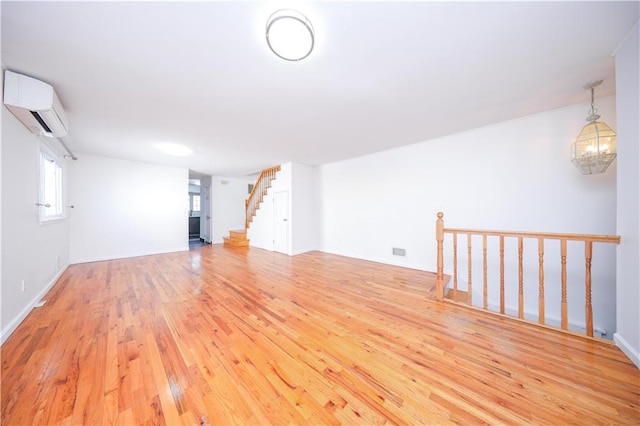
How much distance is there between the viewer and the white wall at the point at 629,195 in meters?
1.55

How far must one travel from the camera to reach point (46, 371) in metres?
1.52

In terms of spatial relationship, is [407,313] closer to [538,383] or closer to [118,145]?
[538,383]

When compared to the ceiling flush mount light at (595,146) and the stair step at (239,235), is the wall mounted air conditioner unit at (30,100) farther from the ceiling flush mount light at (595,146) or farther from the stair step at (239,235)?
the ceiling flush mount light at (595,146)

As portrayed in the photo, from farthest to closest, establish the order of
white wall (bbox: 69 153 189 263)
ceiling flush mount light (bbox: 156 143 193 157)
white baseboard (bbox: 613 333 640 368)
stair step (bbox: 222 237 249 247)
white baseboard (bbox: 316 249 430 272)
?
stair step (bbox: 222 237 249 247) → white wall (bbox: 69 153 189 263) → white baseboard (bbox: 316 249 430 272) → ceiling flush mount light (bbox: 156 143 193 157) → white baseboard (bbox: 613 333 640 368)

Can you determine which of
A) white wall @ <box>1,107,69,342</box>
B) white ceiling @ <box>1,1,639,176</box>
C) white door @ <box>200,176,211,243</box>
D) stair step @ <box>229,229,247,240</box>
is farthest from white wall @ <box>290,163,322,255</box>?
white wall @ <box>1,107,69,342</box>

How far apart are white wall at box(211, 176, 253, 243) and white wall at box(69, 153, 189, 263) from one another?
1238 mm

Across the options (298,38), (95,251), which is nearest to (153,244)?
(95,251)

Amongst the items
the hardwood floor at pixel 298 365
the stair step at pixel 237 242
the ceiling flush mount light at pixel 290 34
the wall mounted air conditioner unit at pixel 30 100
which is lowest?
the hardwood floor at pixel 298 365

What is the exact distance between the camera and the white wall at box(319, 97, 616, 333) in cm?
258

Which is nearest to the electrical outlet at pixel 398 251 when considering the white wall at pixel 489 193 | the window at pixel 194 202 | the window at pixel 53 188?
the white wall at pixel 489 193

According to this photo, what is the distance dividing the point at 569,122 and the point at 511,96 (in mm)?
1058

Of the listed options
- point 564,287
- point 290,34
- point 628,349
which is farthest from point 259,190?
point 628,349

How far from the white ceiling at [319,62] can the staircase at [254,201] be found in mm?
3078

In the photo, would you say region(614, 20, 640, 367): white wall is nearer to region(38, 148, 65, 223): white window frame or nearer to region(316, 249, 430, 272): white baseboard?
region(316, 249, 430, 272): white baseboard
